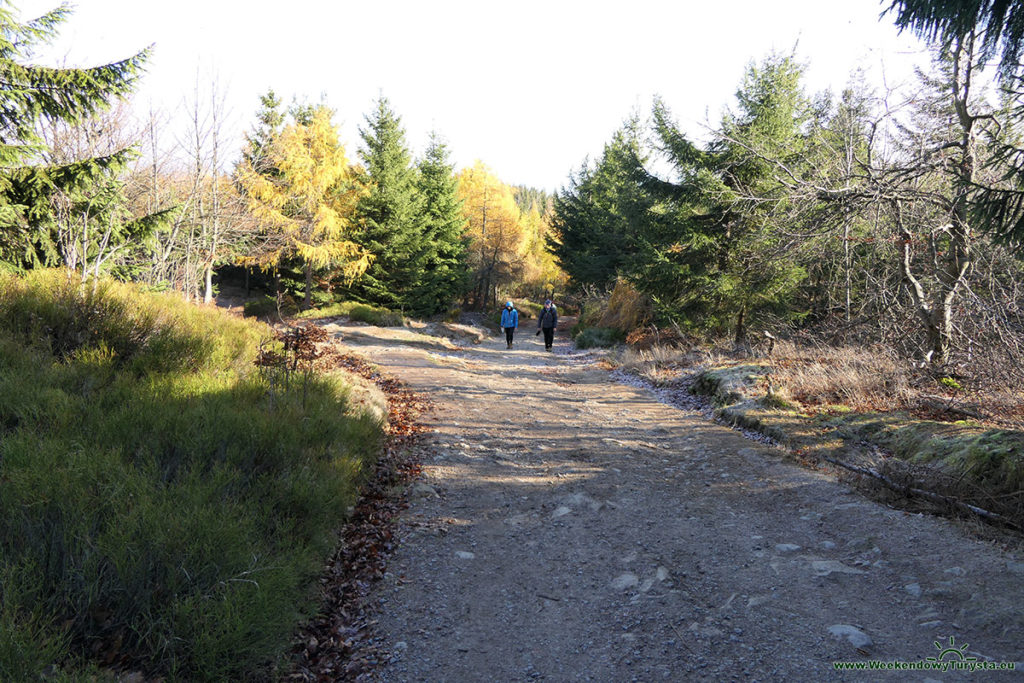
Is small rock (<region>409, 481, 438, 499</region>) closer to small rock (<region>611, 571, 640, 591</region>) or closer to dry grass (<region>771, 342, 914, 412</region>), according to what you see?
small rock (<region>611, 571, 640, 591</region>)

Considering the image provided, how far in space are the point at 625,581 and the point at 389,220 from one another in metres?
27.2

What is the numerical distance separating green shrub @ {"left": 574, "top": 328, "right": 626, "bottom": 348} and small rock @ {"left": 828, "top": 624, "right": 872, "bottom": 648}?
18.4 metres

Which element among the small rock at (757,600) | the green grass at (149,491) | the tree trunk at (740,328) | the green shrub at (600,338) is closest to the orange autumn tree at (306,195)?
the green shrub at (600,338)

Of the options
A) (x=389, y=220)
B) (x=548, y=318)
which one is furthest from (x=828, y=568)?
(x=389, y=220)

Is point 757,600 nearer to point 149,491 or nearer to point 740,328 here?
point 149,491

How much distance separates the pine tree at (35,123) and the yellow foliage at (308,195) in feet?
42.3

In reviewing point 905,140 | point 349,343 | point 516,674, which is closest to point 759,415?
point 516,674

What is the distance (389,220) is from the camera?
28.7m

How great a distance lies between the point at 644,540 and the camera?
4.51m

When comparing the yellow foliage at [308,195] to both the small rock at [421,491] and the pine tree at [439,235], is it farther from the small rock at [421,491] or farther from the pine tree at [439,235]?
the small rock at [421,491]

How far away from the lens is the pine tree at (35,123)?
28.1 feet

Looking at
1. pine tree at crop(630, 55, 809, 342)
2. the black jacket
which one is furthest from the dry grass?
the black jacket

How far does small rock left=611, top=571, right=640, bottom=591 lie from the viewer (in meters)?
3.81

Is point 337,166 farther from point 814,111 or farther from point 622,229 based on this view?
point 814,111
